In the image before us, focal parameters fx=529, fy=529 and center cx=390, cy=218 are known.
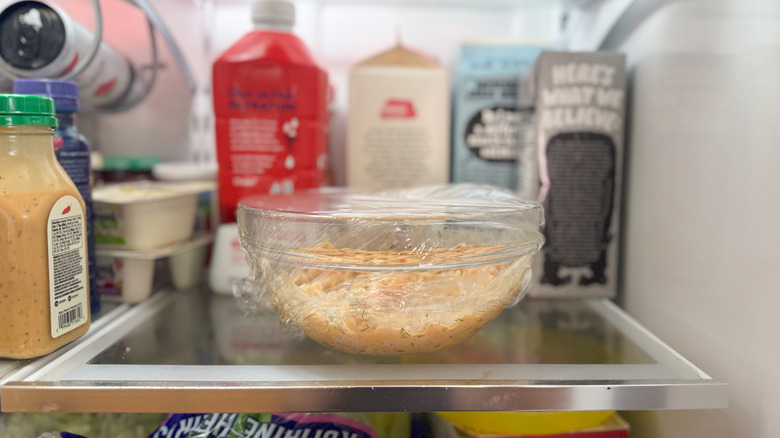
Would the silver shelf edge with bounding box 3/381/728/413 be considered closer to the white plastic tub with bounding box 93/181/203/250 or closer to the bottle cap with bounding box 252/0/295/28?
the white plastic tub with bounding box 93/181/203/250

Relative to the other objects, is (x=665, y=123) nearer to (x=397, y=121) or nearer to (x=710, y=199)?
(x=710, y=199)

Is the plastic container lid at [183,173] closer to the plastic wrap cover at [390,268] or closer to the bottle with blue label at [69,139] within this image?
the bottle with blue label at [69,139]

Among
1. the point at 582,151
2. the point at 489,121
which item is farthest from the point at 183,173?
the point at 582,151

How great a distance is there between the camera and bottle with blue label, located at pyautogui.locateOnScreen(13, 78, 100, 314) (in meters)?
0.65

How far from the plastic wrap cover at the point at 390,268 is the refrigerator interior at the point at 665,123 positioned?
21 centimetres

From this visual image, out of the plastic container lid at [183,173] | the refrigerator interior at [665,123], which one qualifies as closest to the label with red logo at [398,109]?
the refrigerator interior at [665,123]

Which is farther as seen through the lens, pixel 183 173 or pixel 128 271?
pixel 183 173

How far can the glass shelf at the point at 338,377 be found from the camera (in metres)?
0.52

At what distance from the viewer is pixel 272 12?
87 centimetres

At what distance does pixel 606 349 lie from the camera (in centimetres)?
67

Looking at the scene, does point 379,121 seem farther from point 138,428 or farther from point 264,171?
point 138,428

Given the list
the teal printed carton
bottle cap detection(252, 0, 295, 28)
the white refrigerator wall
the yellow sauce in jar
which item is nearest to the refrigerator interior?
the white refrigerator wall

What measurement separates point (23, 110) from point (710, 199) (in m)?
0.75

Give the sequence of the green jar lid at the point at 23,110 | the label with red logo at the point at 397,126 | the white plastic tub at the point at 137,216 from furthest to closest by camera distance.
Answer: the label with red logo at the point at 397,126 < the white plastic tub at the point at 137,216 < the green jar lid at the point at 23,110
